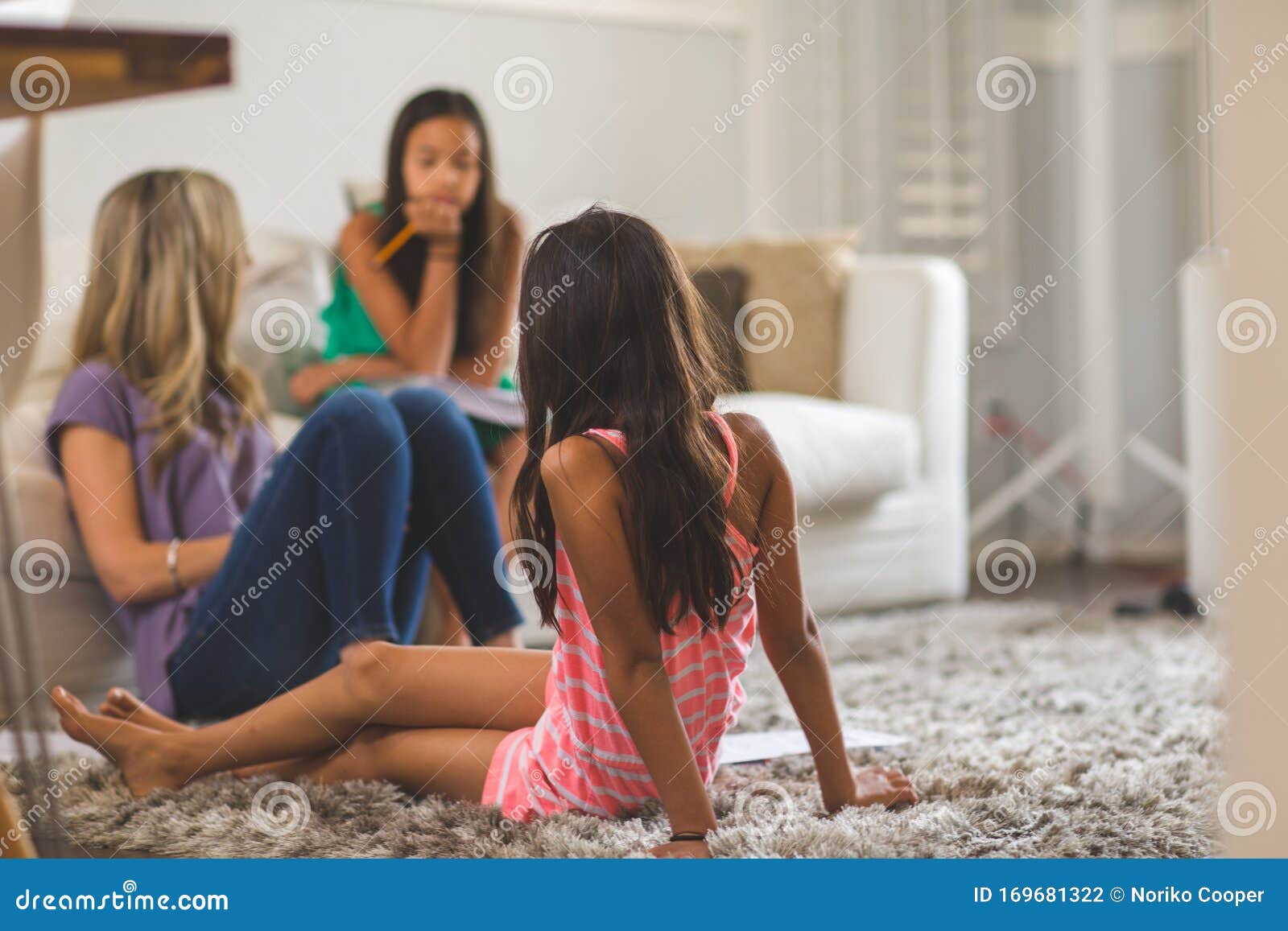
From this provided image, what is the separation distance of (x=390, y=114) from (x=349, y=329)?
133 centimetres

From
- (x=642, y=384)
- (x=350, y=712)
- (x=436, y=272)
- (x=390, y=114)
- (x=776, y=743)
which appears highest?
(x=390, y=114)

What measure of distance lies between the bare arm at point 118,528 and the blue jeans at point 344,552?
0.27ft

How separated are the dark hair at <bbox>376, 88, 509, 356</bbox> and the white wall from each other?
33.1 inches

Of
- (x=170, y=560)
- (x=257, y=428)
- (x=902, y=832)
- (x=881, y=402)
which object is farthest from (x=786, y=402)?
(x=902, y=832)

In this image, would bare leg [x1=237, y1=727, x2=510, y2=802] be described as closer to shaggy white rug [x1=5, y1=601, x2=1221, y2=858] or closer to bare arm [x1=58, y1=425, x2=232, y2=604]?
shaggy white rug [x1=5, y1=601, x2=1221, y2=858]

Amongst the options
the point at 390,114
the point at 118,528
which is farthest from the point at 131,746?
the point at 390,114

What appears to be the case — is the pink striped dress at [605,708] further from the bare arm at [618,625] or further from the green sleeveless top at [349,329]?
the green sleeveless top at [349,329]

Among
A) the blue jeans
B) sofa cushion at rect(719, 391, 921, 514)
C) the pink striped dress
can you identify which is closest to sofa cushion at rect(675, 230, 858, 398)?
sofa cushion at rect(719, 391, 921, 514)

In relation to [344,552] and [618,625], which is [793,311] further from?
[618,625]

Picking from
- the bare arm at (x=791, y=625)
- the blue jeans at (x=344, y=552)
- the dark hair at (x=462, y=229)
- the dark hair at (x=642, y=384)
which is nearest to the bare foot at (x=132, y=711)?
the blue jeans at (x=344, y=552)

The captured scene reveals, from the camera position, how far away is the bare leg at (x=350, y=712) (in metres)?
1.29

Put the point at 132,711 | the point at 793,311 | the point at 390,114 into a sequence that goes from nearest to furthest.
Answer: the point at 132,711
the point at 793,311
the point at 390,114

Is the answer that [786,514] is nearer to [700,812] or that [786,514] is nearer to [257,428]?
[700,812]

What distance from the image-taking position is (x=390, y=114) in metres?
3.18
